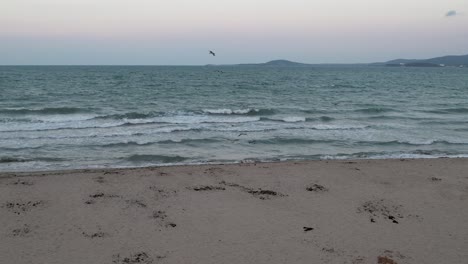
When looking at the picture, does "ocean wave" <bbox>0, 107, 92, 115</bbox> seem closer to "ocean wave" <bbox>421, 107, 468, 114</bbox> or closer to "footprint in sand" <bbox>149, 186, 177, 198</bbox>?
→ "footprint in sand" <bbox>149, 186, 177, 198</bbox>

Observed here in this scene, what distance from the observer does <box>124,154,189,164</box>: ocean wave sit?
1287 centimetres

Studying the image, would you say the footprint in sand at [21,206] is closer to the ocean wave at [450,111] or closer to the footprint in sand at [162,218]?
the footprint in sand at [162,218]

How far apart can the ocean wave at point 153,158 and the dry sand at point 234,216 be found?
2.16m

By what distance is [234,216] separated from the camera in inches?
290

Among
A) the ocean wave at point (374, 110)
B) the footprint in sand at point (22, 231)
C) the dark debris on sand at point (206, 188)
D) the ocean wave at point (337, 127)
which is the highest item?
the footprint in sand at point (22, 231)

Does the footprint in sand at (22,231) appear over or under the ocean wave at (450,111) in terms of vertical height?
over

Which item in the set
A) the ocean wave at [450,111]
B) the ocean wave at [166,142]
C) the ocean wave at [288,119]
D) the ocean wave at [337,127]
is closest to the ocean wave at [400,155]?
the ocean wave at [166,142]

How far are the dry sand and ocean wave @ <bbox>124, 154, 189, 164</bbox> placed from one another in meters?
2.16

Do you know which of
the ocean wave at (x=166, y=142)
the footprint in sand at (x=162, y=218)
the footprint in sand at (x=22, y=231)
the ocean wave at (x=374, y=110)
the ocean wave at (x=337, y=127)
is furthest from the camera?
the ocean wave at (x=374, y=110)

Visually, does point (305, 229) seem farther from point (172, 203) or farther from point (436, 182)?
point (436, 182)

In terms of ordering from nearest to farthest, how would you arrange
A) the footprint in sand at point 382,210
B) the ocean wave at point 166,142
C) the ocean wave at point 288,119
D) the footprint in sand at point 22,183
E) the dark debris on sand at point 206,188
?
1. the footprint in sand at point 382,210
2. the dark debris on sand at point 206,188
3. the footprint in sand at point 22,183
4. the ocean wave at point 166,142
5. the ocean wave at point 288,119

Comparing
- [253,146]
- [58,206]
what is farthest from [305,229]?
[253,146]

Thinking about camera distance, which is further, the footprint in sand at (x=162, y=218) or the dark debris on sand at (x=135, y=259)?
the footprint in sand at (x=162, y=218)

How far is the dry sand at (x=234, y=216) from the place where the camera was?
236 inches
